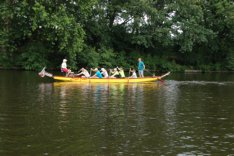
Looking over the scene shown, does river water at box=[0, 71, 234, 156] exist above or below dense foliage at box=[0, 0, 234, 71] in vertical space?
below

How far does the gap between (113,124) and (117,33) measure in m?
45.9

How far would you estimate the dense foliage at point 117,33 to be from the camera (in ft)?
157

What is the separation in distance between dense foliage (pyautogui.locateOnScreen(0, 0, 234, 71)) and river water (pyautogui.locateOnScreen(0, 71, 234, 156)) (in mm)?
22329

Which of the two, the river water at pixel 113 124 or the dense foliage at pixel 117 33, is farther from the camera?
the dense foliage at pixel 117 33

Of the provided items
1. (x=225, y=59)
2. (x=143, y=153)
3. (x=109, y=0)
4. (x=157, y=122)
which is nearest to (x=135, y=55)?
(x=109, y=0)

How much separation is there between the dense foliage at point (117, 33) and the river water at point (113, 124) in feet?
73.3

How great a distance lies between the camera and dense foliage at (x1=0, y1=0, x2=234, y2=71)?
1884 inches

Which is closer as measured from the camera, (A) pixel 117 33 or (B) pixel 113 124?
(B) pixel 113 124

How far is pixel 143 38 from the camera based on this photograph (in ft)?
189

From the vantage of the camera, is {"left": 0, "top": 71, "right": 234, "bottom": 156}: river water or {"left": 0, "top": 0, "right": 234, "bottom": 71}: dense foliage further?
{"left": 0, "top": 0, "right": 234, "bottom": 71}: dense foliage

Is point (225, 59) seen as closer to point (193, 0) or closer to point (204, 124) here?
point (193, 0)

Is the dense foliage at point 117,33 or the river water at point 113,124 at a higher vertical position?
the dense foliage at point 117,33

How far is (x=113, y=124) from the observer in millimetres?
16828

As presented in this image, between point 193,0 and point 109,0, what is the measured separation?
35.5 ft
